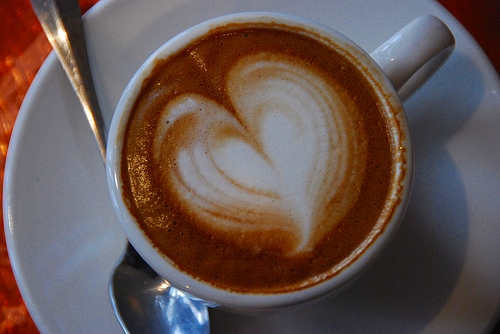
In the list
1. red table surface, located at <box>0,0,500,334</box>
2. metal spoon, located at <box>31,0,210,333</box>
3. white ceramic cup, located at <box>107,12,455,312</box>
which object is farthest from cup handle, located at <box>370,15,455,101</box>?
metal spoon, located at <box>31,0,210,333</box>

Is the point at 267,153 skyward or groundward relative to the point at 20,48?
groundward

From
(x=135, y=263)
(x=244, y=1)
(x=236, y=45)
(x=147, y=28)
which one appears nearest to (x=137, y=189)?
(x=135, y=263)

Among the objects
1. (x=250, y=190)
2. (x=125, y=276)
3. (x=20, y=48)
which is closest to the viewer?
(x=250, y=190)

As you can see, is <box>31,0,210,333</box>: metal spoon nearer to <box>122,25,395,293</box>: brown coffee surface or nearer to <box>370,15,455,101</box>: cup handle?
<box>122,25,395,293</box>: brown coffee surface

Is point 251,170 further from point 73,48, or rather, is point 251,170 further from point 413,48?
point 73,48

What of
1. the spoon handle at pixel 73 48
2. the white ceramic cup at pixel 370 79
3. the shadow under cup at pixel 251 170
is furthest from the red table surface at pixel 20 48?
the shadow under cup at pixel 251 170

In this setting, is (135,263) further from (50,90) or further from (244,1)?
(244,1)

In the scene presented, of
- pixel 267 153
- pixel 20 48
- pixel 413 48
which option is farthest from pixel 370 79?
pixel 20 48
